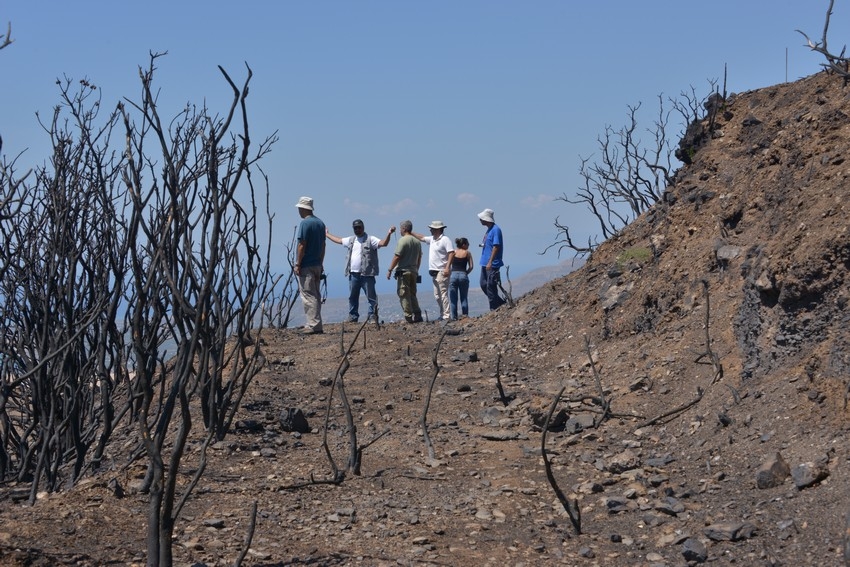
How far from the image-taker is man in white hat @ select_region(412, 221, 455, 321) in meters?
13.9

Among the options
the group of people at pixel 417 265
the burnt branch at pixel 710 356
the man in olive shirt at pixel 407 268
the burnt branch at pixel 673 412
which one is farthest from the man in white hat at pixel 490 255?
the burnt branch at pixel 673 412

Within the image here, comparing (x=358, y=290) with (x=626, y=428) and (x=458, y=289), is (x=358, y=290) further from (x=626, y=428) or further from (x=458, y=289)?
(x=626, y=428)

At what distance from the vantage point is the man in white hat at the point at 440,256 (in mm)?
13898

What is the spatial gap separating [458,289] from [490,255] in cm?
83

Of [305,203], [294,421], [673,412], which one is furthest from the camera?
[305,203]

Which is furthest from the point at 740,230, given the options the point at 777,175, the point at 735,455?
the point at 735,455

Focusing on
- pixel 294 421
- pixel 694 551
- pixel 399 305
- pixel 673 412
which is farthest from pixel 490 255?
pixel 399 305

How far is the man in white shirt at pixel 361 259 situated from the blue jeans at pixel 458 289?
1162 millimetres

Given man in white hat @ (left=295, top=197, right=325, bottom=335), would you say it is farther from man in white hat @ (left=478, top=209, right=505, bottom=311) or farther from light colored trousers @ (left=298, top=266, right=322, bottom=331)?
man in white hat @ (left=478, top=209, right=505, bottom=311)

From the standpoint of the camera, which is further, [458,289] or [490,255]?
[458,289]

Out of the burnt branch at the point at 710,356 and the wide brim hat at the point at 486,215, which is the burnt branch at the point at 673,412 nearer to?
the burnt branch at the point at 710,356

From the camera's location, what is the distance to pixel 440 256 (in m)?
14.0

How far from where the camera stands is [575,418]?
741 centimetres

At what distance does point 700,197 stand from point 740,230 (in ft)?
3.59
